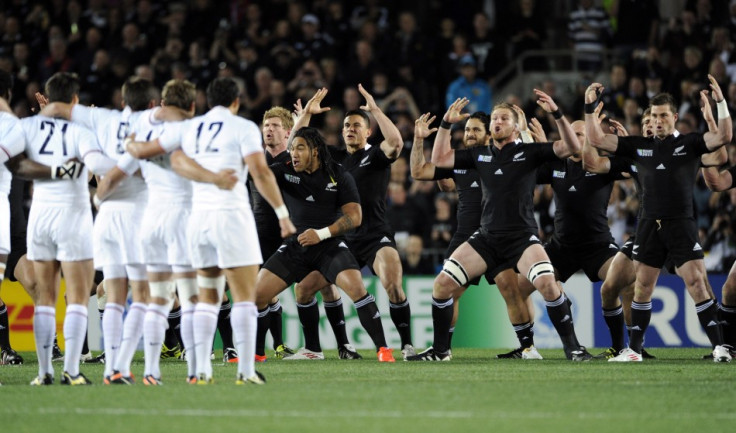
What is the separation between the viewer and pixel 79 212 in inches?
371

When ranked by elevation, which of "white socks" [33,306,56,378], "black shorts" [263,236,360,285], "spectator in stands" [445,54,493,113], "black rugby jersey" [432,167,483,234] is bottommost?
"white socks" [33,306,56,378]

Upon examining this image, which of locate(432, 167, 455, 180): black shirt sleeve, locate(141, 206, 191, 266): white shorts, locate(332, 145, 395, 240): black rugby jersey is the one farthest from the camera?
locate(332, 145, 395, 240): black rugby jersey

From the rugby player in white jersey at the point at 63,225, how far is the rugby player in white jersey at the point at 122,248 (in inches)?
4.8

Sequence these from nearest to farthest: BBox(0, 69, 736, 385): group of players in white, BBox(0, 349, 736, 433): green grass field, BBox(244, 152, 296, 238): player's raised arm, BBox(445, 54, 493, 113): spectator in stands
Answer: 1. BBox(0, 349, 736, 433): green grass field
2. BBox(244, 152, 296, 238): player's raised arm
3. BBox(0, 69, 736, 385): group of players in white
4. BBox(445, 54, 493, 113): spectator in stands

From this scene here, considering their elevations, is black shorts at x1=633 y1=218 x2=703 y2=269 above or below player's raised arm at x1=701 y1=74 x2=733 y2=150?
below

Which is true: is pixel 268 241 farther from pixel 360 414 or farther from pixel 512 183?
pixel 360 414

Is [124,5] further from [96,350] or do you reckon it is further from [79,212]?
[79,212]

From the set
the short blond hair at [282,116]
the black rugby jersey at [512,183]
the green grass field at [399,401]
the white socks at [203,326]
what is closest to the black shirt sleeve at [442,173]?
the black rugby jersey at [512,183]

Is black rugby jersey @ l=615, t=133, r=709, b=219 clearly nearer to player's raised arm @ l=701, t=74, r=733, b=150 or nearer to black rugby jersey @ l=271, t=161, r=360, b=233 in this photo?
player's raised arm @ l=701, t=74, r=733, b=150

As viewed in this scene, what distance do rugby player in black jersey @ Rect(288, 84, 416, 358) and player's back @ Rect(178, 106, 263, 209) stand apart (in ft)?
12.6

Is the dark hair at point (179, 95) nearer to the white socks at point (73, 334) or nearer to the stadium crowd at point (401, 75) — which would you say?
the white socks at point (73, 334)

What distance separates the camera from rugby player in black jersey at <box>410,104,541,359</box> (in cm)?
1243

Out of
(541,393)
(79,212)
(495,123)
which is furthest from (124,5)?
(541,393)

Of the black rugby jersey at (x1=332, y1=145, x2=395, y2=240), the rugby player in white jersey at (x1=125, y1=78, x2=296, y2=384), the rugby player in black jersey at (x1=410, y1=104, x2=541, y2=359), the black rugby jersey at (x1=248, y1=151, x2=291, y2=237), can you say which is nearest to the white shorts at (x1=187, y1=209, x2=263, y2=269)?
the rugby player in white jersey at (x1=125, y1=78, x2=296, y2=384)
